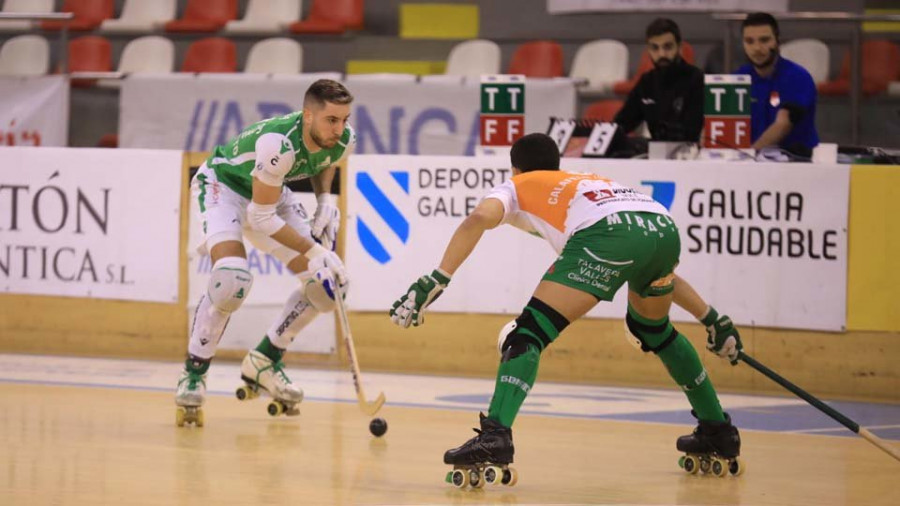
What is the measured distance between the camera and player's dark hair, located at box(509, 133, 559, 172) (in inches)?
273

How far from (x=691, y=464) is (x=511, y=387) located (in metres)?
1.23

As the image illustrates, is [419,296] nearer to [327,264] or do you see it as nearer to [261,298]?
[327,264]

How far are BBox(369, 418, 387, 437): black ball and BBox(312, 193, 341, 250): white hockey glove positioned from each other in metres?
1.21

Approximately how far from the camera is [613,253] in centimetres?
656

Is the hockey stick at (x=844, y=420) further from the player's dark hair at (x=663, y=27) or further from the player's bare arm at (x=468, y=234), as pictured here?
the player's dark hair at (x=663, y=27)

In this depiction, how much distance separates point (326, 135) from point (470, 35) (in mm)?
8793

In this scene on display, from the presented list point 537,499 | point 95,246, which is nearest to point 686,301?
point 537,499

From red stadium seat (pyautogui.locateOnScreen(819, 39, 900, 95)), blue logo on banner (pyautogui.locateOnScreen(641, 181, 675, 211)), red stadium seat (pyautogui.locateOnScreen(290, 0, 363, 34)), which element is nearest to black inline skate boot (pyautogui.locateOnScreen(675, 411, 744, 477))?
blue logo on banner (pyautogui.locateOnScreen(641, 181, 675, 211))

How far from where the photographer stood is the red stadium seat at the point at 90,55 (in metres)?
16.5

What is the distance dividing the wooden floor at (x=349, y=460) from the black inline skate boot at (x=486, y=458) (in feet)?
0.23

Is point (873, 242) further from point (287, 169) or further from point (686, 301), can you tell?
point (287, 169)

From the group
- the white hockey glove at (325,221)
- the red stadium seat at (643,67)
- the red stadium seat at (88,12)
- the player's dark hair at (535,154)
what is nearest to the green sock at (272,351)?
the white hockey glove at (325,221)

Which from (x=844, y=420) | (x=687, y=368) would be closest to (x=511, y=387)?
(x=687, y=368)

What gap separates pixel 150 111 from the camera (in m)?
14.3
